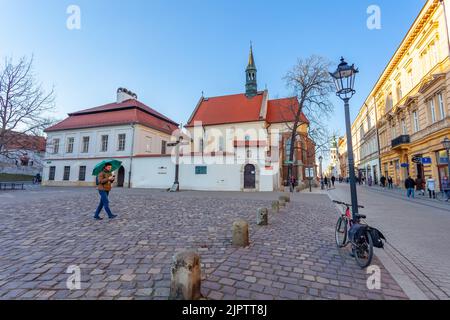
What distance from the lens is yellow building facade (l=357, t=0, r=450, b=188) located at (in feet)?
56.0

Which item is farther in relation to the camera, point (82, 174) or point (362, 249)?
point (82, 174)

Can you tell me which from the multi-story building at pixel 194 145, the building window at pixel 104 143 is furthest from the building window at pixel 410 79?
the building window at pixel 104 143

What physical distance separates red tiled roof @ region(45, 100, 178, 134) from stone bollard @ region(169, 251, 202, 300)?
30035 millimetres

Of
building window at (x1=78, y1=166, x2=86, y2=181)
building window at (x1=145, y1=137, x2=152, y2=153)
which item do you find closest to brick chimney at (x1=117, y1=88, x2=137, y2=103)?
building window at (x1=145, y1=137, x2=152, y2=153)

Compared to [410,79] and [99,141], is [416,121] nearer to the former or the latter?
[410,79]

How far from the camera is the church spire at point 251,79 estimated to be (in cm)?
3912

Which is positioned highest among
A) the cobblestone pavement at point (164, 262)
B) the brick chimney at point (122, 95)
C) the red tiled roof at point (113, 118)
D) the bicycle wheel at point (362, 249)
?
the brick chimney at point (122, 95)

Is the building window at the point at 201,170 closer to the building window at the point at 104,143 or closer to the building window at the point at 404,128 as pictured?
the building window at the point at 104,143

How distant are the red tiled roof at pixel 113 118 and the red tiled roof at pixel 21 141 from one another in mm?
10901

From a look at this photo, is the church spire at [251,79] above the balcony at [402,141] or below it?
above

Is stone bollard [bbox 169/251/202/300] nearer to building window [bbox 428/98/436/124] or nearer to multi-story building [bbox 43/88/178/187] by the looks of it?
A: building window [bbox 428/98/436/124]

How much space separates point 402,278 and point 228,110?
35974mm

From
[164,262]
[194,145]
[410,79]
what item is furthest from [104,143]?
[410,79]

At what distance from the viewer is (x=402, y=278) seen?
3.47 meters
